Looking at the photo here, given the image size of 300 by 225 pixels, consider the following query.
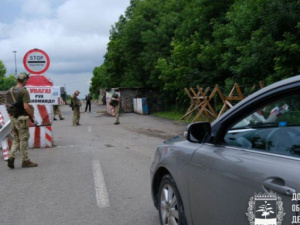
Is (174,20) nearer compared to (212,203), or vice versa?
(212,203)

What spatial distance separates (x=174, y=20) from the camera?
29.2m

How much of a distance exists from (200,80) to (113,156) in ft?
43.4

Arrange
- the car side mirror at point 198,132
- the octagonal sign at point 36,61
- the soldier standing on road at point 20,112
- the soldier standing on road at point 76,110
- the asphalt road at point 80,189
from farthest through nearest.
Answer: the soldier standing on road at point 76,110 → the octagonal sign at point 36,61 → the soldier standing on road at point 20,112 → the asphalt road at point 80,189 → the car side mirror at point 198,132

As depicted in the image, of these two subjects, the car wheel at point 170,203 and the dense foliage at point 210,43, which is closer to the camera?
the car wheel at point 170,203

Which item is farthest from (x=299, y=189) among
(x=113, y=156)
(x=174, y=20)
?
(x=174, y=20)

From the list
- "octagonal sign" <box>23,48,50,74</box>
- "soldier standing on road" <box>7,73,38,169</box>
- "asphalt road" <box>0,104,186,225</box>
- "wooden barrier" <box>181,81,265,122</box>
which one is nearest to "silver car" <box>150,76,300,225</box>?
"asphalt road" <box>0,104,186,225</box>

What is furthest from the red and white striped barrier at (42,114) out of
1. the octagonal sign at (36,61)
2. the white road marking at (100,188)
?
the white road marking at (100,188)

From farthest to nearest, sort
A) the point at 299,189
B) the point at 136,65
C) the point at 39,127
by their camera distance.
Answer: the point at 136,65, the point at 39,127, the point at 299,189

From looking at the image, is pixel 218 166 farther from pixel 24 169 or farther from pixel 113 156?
pixel 113 156

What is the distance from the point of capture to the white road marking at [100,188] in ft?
18.0

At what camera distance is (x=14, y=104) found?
7.97m
